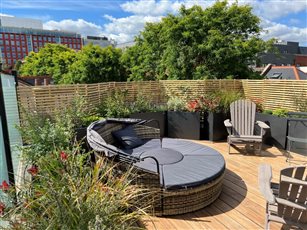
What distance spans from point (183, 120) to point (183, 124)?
11 cm

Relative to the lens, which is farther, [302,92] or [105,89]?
[105,89]

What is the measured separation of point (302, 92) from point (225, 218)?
14.4ft

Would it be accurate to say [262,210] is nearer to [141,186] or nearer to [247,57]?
[141,186]

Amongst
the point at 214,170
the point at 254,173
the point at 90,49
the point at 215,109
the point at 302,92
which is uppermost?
the point at 90,49

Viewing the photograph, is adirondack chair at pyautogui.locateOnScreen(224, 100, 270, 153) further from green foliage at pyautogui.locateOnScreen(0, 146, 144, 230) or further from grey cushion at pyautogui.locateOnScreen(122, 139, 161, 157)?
green foliage at pyautogui.locateOnScreen(0, 146, 144, 230)

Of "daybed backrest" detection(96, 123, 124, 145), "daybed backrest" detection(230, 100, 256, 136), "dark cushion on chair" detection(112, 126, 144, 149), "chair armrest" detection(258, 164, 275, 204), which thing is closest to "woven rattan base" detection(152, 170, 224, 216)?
"chair armrest" detection(258, 164, 275, 204)

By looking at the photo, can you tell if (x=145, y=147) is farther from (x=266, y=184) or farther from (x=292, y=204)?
(x=292, y=204)

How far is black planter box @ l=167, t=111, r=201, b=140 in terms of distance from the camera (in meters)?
5.86

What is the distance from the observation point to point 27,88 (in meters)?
4.80

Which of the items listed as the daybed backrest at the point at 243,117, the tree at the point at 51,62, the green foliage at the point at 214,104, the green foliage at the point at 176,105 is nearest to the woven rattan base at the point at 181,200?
the daybed backrest at the point at 243,117

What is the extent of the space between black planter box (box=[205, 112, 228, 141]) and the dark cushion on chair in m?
2.41

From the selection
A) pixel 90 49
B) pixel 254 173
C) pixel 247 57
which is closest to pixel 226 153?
pixel 254 173

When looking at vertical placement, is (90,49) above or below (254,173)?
above

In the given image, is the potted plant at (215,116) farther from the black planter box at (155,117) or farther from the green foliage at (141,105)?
the green foliage at (141,105)
